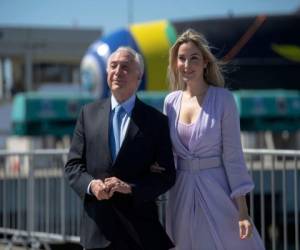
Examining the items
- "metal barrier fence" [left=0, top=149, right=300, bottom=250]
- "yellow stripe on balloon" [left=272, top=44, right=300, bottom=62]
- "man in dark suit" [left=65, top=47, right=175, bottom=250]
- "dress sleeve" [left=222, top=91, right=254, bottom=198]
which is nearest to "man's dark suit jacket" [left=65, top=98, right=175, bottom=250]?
"man in dark suit" [left=65, top=47, right=175, bottom=250]

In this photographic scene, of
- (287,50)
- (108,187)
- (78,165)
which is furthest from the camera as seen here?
(287,50)

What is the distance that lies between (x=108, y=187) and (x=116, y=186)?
0.04 m

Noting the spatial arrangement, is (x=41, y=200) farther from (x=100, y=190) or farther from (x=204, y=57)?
(x=100, y=190)

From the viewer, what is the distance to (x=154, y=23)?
67.3ft

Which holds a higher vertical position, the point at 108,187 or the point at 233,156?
the point at 233,156

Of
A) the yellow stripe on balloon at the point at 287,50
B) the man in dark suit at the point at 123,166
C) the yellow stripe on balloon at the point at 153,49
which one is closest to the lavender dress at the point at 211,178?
the man in dark suit at the point at 123,166

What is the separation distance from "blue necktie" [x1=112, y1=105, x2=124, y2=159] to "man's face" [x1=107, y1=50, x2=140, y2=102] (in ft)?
0.19

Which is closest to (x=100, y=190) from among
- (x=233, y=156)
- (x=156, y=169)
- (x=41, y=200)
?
(x=156, y=169)

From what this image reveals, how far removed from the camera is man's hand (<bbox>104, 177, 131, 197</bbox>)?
3215 mm

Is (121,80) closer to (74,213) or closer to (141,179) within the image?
(141,179)

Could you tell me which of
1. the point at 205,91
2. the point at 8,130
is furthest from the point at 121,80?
the point at 8,130

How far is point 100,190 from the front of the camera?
322 cm

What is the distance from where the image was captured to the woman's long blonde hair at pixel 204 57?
3.60 meters

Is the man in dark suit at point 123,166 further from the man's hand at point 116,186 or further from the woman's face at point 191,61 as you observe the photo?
the woman's face at point 191,61
